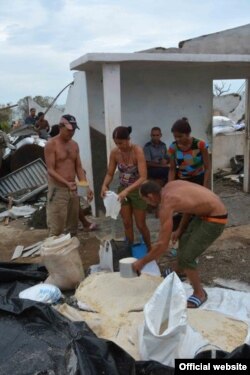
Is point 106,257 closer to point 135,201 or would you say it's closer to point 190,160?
point 135,201

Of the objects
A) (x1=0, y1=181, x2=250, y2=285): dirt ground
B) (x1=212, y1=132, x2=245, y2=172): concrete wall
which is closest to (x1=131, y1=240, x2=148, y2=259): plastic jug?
(x1=0, y1=181, x2=250, y2=285): dirt ground

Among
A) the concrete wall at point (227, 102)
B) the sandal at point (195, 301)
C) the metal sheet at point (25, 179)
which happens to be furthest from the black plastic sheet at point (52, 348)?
the concrete wall at point (227, 102)

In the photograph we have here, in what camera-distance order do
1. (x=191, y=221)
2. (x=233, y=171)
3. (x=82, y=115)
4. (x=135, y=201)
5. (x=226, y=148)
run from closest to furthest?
(x=191, y=221) → (x=135, y=201) → (x=82, y=115) → (x=233, y=171) → (x=226, y=148)

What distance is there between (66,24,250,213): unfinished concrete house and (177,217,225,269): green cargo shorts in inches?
103

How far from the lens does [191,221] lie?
3.76 metres

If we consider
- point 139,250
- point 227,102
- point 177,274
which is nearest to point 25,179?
point 139,250

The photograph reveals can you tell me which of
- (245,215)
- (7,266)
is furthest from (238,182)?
(7,266)

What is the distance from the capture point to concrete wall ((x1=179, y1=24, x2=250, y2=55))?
285 inches

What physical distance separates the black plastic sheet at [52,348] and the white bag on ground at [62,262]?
58cm

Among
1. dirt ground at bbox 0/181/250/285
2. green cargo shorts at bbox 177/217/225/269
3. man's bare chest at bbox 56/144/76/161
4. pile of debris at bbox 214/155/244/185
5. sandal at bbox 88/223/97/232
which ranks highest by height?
man's bare chest at bbox 56/144/76/161

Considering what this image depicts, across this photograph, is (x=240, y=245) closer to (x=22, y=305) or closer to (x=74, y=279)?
(x=74, y=279)

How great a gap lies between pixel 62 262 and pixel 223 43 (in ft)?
17.8

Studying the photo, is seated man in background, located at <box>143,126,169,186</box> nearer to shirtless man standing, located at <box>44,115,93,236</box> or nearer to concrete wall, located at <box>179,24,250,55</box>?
shirtless man standing, located at <box>44,115,93,236</box>

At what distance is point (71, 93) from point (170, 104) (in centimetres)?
211
